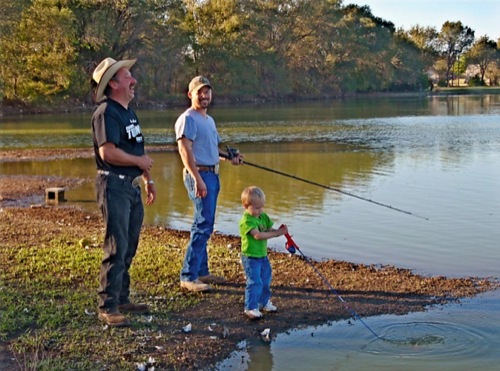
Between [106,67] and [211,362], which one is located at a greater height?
[106,67]

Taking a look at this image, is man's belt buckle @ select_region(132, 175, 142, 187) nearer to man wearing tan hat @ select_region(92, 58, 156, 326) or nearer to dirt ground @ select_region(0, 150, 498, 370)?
man wearing tan hat @ select_region(92, 58, 156, 326)

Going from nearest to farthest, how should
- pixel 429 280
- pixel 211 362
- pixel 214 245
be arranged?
1. pixel 211 362
2. pixel 429 280
3. pixel 214 245

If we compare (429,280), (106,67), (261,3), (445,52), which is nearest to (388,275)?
(429,280)

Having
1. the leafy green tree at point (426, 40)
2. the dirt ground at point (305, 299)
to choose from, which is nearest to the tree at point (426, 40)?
the leafy green tree at point (426, 40)

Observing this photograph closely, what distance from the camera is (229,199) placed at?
1217 cm

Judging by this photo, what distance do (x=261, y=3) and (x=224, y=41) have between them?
7875 mm

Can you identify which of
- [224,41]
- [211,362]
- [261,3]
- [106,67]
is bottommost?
[211,362]

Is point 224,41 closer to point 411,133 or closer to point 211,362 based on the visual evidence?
point 411,133

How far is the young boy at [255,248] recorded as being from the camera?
17.5 feet

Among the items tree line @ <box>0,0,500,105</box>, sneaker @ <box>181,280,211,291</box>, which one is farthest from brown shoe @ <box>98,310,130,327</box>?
tree line @ <box>0,0,500,105</box>

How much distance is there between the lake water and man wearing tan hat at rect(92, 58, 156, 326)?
1.12 meters

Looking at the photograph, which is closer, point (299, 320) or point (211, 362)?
point (211, 362)

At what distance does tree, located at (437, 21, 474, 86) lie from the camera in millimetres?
108562

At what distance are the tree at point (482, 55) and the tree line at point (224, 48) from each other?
17 centimetres
